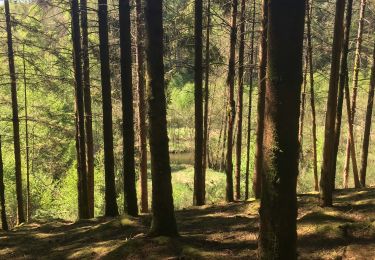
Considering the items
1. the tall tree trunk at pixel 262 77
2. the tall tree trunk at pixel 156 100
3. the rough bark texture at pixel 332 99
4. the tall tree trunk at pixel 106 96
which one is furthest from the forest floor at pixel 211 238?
the tall tree trunk at pixel 262 77

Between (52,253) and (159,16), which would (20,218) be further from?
(159,16)

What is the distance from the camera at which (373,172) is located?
3039 cm

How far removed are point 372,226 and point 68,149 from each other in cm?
3135

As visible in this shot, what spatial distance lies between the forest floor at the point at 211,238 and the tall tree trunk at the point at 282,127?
2.50 meters

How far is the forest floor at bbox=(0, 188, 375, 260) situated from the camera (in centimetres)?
667

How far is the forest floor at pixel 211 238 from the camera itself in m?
6.67

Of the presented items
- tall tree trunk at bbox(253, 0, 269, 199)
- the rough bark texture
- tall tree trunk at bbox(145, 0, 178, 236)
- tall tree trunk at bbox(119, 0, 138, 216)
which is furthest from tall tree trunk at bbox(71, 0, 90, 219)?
the rough bark texture

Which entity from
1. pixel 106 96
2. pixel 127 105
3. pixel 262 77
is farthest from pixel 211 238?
pixel 262 77

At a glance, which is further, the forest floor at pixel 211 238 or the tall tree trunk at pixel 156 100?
the tall tree trunk at pixel 156 100

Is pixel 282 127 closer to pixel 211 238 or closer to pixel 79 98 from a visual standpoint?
pixel 211 238

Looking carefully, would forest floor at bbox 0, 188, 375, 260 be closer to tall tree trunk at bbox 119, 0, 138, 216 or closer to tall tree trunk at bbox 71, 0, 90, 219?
tall tree trunk at bbox 119, 0, 138, 216

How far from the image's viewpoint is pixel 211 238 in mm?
8078

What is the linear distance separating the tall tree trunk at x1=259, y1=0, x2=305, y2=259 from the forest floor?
2502 millimetres

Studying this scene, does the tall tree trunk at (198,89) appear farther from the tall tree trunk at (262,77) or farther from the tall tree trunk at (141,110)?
the tall tree trunk at (141,110)
